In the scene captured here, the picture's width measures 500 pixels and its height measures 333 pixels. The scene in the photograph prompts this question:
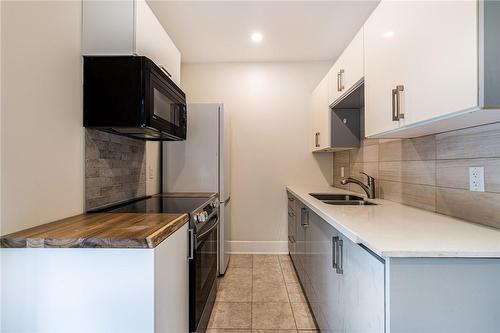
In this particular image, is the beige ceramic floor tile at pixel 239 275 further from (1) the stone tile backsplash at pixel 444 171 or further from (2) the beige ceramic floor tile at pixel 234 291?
(1) the stone tile backsplash at pixel 444 171

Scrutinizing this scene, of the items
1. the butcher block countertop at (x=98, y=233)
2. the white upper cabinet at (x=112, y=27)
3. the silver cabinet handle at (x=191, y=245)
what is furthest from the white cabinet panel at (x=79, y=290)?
the white upper cabinet at (x=112, y=27)

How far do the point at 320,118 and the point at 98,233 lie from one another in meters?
2.44

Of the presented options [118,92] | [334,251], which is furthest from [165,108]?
[334,251]

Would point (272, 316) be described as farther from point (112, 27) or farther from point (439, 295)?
point (112, 27)

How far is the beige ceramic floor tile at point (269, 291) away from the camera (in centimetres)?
231

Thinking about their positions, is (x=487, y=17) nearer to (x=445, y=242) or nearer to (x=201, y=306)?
(x=445, y=242)

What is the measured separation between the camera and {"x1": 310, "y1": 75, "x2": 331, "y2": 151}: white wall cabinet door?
8.76 feet

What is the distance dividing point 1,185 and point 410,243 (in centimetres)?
149

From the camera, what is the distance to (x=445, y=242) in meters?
0.94

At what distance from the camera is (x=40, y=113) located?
3.90ft

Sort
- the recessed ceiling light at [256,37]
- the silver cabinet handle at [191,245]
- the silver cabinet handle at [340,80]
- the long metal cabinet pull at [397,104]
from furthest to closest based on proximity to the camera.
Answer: the recessed ceiling light at [256,37] < the silver cabinet handle at [340,80] < the silver cabinet handle at [191,245] < the long metal cabinet pull at [397,104]

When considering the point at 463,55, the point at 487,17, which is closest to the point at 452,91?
the point at 463,55

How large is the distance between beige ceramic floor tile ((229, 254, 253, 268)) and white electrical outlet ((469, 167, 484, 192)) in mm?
2332

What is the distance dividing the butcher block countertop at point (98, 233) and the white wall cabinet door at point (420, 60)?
1195 mm
